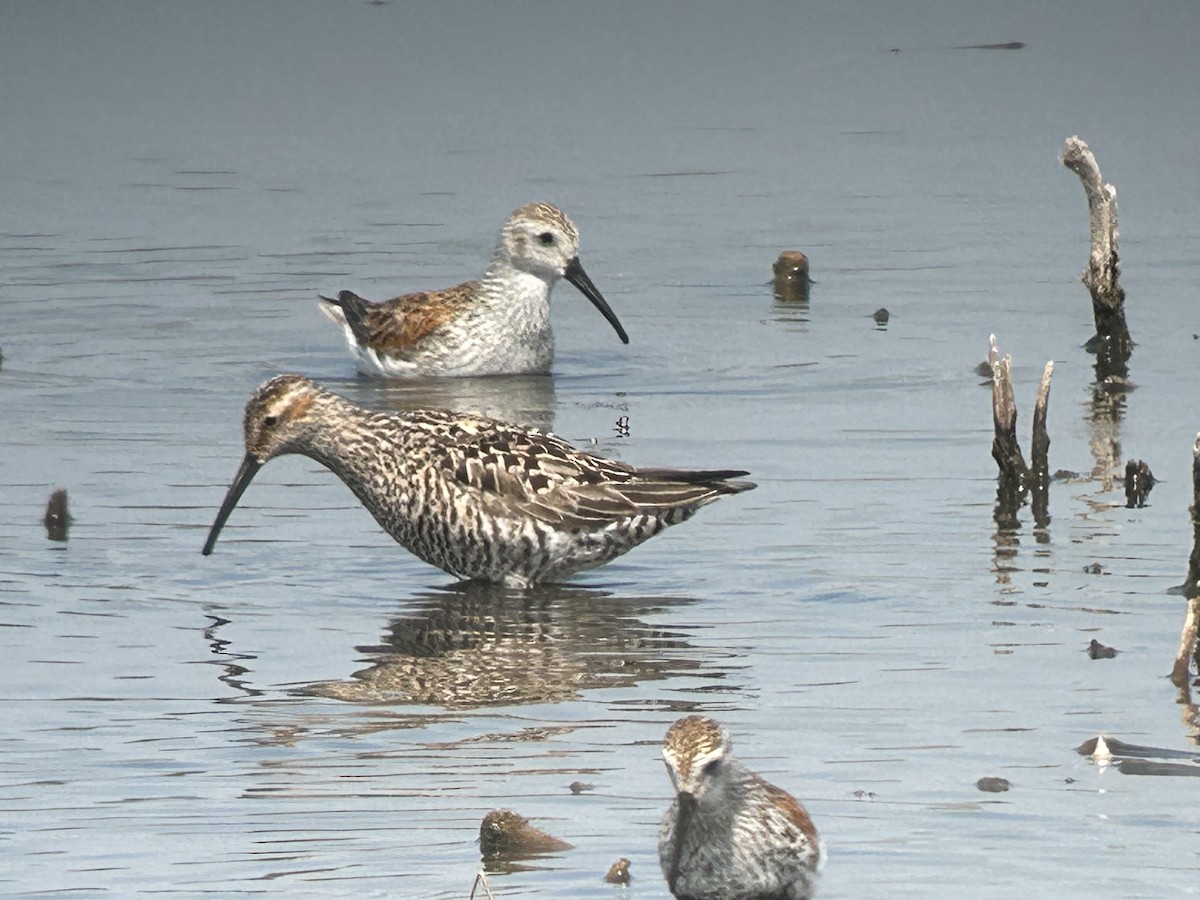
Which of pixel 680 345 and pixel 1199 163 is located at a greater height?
pixel 1199 163

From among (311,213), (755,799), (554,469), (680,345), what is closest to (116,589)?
(554,469)

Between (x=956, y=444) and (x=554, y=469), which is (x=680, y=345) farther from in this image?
(x=554, y=469)

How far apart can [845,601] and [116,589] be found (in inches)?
132

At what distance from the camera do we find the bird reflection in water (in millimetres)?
10461

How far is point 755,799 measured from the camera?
8258mm

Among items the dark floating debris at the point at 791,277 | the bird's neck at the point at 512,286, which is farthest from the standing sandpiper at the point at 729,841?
the dark floating debris at the point at 791,277

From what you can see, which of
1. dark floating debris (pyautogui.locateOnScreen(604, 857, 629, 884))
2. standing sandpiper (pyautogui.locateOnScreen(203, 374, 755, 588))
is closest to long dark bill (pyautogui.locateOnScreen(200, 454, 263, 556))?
standing sandpiper (pyautogui.locateOnScreen(203, 374, 755, 588))

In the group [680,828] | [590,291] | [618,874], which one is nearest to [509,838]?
[618,874]

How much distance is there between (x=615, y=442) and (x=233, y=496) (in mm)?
3164

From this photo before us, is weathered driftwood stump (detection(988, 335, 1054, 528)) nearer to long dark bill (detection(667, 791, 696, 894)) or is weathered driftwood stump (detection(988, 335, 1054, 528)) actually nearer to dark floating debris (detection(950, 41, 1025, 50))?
long dark bill (detection(667, 791, 696, 894))

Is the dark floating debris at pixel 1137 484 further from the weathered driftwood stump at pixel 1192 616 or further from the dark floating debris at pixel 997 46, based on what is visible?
the dark floating debris at pixel 997 46

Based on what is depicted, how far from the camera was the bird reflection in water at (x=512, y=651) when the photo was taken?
10.5 m

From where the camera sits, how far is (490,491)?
40.1 feet

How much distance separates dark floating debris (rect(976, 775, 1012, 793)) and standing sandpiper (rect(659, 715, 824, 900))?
0.95 meters
